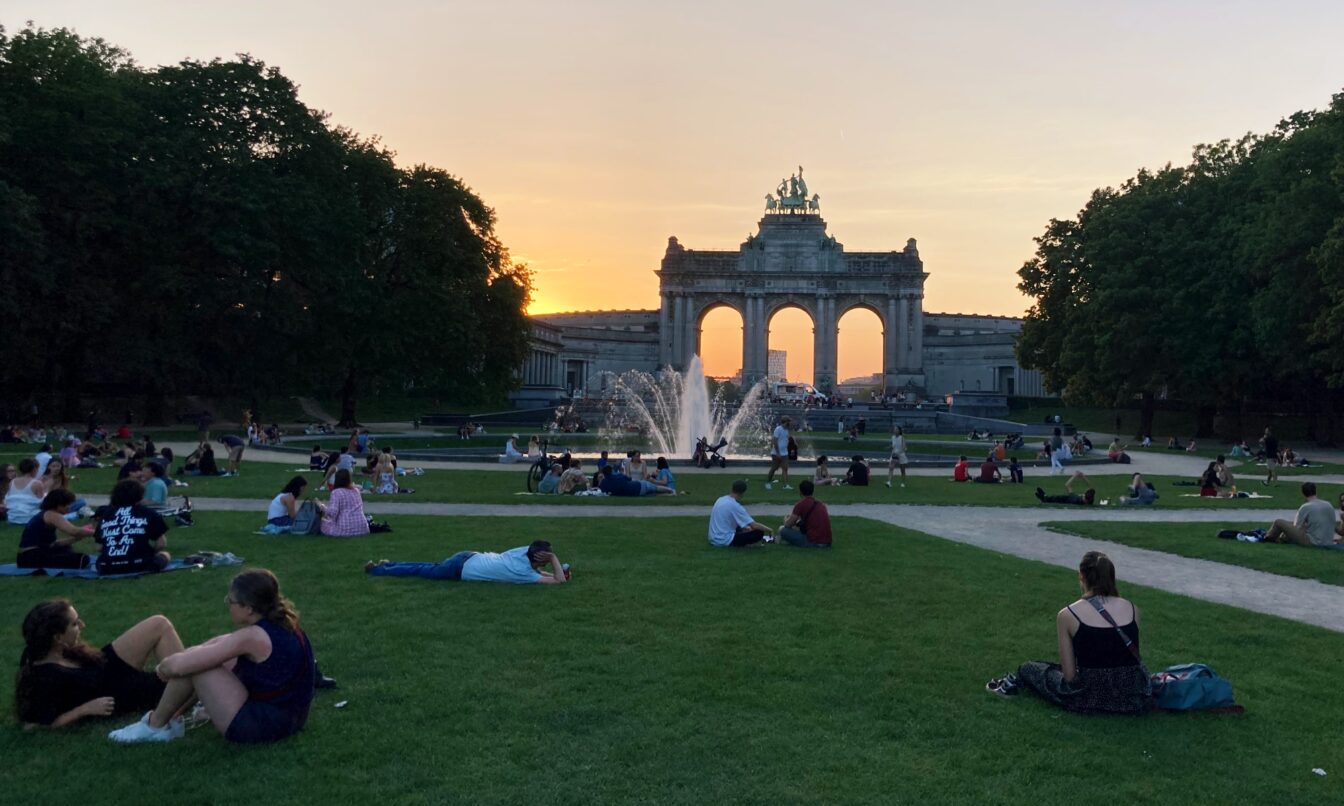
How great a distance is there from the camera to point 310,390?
51781 mm

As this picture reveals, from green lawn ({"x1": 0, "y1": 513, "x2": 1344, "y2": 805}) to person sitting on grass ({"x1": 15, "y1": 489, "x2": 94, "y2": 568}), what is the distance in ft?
1.57

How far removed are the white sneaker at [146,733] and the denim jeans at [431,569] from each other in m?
5.27

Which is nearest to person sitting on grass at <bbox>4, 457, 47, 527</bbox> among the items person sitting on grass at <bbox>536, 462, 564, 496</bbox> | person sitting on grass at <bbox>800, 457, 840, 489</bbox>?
person sitting on grass at <bbox>536, 462, 564, 496</bbox>

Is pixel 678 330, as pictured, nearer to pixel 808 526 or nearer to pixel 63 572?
pixel 808 526

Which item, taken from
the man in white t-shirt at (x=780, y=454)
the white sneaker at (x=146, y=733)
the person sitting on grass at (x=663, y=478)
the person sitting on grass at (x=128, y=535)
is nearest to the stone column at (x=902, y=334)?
the man in white t-shirt at (x=780, y=454)

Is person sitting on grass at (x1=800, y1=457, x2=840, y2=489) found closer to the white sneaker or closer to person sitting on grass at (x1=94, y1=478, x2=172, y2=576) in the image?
person sitting on grass at (x1=94, y1=478, x2=172, y2=576)

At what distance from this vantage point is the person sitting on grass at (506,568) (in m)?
11.6

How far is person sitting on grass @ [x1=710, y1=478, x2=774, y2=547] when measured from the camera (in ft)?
48.3

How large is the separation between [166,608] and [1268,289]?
44191 millimetres

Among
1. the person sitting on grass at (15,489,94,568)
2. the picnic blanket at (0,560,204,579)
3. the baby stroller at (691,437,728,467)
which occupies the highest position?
the baby stroller at (691,437,728,467)

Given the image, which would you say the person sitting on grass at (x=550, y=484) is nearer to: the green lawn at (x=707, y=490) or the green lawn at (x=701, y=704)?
the green lawn at (x=707, y=490)

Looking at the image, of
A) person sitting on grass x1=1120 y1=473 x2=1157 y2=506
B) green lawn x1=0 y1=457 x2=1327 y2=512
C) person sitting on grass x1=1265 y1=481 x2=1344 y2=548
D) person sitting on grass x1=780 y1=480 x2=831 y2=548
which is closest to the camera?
person sitting on grass x1=780 y1=480 x2=831 y2=548

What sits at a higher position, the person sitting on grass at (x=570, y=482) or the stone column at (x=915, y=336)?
the stone column at (x=915, y=336)

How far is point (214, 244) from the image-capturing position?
43750mm
